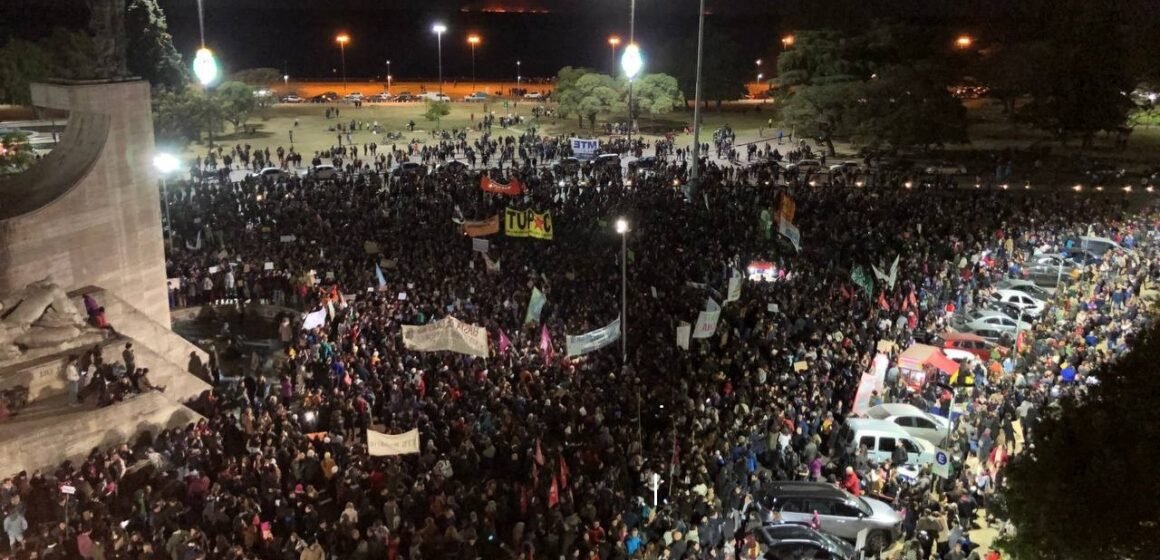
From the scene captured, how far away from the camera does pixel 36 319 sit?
16328 millimetres

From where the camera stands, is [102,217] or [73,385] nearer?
[73,385]

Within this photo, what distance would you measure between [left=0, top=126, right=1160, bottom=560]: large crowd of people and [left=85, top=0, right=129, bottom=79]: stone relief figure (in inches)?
260

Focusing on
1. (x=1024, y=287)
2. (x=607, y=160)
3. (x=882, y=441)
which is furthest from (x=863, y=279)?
(x=607, y=160)

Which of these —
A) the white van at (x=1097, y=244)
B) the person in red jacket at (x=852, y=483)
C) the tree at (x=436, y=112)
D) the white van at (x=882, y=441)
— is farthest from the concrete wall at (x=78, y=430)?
the tree at (x=436, y=112)

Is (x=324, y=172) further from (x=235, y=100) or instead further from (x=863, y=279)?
(x=863, y=279)

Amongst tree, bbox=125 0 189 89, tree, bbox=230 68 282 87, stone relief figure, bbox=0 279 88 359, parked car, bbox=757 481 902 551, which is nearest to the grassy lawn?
tree, bbox=230 68 282 87

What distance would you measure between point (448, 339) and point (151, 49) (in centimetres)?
4398

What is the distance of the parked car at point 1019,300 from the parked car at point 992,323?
45.5 inches

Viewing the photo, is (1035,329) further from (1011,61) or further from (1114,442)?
(1011,61)

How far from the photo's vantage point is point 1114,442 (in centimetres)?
948

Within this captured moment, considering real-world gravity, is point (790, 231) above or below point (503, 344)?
above

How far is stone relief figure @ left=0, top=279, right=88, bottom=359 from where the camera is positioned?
15.9 m

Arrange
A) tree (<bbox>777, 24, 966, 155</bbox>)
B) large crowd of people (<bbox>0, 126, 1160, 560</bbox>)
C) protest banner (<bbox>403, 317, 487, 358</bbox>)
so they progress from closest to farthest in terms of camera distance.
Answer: large crowd of people (<bbox>0, 126, 1160, 560</bbox>), protest banner (<bbox>403, 317, 487, 358</bbox>), tree (<bbox>777, 24, 966, 155</bbox>)

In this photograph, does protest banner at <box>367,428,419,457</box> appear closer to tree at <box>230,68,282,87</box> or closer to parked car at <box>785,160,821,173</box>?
parked car at <box>785,160,821,173</box>
